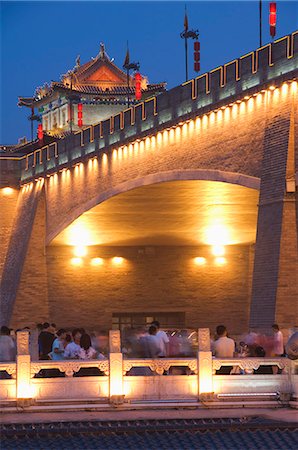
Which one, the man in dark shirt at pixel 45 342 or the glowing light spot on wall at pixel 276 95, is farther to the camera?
the glowing light spot on wall at pixel 276 95

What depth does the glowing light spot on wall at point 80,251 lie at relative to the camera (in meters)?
41.9

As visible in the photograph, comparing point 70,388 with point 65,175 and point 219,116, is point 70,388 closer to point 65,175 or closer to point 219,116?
point 219,116

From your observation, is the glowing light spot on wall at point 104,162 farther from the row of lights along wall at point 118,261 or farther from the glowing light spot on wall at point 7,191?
the glowing light spot on wall at point 7,191

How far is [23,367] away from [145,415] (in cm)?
211

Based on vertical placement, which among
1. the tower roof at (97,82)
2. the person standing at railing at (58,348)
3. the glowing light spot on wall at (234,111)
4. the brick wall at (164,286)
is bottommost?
the person standing at railing at (58,348)

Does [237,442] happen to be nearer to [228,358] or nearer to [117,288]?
[228,358]

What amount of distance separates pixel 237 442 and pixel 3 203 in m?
30.9

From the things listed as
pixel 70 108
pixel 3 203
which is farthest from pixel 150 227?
pixel 70 108

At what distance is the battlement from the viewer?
84.1 feet

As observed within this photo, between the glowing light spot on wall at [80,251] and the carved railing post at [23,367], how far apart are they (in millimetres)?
23771

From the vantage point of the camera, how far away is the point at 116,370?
1809cm

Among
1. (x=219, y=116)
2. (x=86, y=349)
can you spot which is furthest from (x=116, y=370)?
(x=219, y=116)

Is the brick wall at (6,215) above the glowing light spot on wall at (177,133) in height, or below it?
below

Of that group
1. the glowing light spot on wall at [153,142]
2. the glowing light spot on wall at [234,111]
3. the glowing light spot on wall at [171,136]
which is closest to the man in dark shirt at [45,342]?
the glowing light spot on wall at [234,111]
